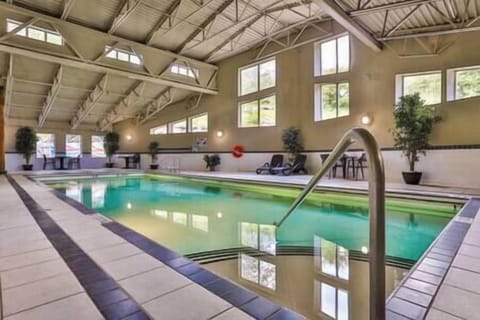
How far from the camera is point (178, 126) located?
14227 millimetres

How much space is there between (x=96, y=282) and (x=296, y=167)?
8.53 meters

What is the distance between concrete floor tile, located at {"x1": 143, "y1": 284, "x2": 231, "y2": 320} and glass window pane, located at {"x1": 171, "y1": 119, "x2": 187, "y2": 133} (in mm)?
12734

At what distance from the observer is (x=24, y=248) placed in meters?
2.39

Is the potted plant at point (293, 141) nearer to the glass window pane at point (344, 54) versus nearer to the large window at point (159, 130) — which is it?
the glass window pane at point (344, 54)

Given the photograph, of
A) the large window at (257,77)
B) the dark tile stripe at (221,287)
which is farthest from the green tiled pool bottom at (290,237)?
the large window at (257,77)

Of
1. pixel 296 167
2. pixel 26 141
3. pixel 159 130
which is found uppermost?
pixel 159 130

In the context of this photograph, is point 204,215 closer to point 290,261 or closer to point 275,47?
point 290,261

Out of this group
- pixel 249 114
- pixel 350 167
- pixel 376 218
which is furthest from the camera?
pixel 249 114

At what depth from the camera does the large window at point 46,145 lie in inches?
554

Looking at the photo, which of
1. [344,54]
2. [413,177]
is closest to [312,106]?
[344,54]

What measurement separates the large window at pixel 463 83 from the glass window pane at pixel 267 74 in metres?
5.64

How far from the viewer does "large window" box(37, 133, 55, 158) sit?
46.2 feet

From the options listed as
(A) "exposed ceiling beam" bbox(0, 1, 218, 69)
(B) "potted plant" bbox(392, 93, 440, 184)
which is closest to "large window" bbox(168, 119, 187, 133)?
(A) "exposed ceiling beam" bbox(0, 1, 218, 69)

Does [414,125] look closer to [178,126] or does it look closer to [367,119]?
[367,119]
